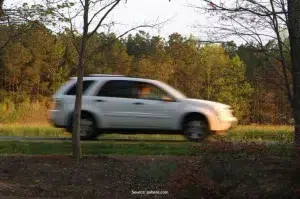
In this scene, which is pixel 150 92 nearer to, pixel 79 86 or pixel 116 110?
pixel 116 110

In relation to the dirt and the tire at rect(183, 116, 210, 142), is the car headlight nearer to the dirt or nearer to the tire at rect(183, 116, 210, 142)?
the tire at rect(183, 116, 210, 142)

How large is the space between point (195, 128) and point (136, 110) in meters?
1.68

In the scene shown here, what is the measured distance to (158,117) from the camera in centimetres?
1430

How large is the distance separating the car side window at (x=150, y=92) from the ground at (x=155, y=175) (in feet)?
12.1

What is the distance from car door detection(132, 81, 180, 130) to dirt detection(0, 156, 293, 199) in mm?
3499

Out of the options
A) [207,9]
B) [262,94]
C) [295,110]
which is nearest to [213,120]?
[295,110]

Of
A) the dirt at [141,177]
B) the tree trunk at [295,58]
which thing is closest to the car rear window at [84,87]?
the dirt at [141,177]

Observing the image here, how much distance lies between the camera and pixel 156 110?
47.0 ft

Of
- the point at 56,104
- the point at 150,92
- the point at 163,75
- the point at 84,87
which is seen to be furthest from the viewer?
the point at 163,75

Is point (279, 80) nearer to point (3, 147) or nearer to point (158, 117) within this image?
point (158, 117)

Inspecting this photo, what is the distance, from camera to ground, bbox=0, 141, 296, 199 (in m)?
7.16

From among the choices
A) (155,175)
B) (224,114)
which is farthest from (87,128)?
(155,175)

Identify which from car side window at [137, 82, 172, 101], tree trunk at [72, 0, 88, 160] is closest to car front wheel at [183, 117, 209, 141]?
car side window at [137, 82, 172, 101]

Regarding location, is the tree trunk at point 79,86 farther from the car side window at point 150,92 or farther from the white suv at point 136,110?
the car side window at point 150,92
